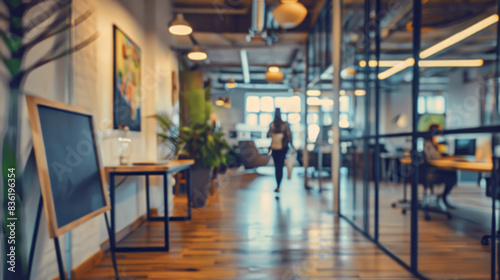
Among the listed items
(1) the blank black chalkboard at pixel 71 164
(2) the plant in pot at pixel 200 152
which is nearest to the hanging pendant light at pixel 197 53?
(2) the plant in pot at pixel 200 152

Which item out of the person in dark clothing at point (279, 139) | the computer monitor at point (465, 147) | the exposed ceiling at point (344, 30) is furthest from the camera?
the person in dark clothing at point (279, 139)

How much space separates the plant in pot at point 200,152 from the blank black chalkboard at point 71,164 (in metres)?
2.66

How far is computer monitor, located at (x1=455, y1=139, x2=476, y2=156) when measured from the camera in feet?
11.8

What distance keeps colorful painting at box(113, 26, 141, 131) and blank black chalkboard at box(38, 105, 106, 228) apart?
113 centimetres

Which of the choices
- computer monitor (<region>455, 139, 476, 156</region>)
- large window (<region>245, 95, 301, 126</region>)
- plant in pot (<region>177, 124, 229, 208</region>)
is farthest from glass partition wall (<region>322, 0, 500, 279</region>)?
large window (<region>245, 95, 301, 126</region>)

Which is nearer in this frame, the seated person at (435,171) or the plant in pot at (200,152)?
the seated person at (435,171)

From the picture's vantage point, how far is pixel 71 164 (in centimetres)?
193

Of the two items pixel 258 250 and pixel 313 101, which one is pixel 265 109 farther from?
pixel 258 250

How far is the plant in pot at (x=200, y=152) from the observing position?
4.95 metres

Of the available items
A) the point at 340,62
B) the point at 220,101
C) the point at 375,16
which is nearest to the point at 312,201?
the point at 340,62

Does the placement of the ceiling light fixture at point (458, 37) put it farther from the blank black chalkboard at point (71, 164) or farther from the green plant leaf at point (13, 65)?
the green plant leaf at point (13, 65)

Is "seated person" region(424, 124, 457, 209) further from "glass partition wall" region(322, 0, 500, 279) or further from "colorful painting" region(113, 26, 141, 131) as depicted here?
"colorful painting" region(113, 26, 141, 131)

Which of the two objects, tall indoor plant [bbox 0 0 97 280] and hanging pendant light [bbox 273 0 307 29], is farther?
hanging pendant light [bbox 273 0 307 29]

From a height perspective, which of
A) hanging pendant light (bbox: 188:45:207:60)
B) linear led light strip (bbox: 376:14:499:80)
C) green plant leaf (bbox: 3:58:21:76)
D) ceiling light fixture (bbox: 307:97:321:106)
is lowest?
green plant leaf (bbox: 3:58:21:76)
